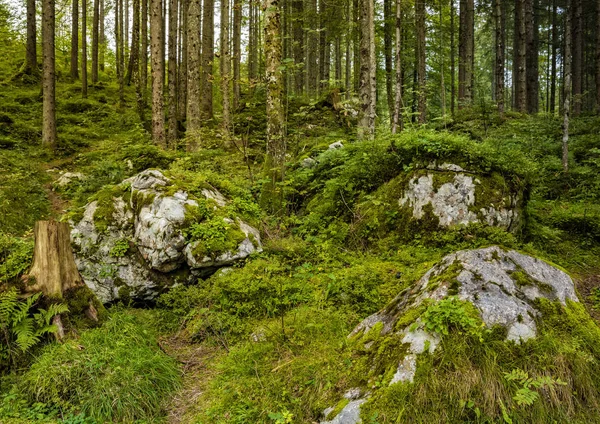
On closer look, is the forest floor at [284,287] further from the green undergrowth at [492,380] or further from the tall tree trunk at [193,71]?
the tall tree trunk at [193,71]

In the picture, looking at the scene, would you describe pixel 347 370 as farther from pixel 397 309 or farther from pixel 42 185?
pixel 42 185

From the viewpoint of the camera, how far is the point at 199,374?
4.29 metres

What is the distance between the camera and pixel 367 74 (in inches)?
407

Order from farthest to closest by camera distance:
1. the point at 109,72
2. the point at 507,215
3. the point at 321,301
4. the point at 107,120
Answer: the point at 109,72 → the point at 107,120 → the point at 507,215 → the point at 321,301

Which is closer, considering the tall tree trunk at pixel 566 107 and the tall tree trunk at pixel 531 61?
the tall tree trunk at pixel 566 107

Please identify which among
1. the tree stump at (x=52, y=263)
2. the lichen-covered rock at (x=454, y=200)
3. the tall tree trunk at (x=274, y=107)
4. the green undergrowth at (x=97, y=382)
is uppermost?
the tall tree trunk at (x=274, y=107)

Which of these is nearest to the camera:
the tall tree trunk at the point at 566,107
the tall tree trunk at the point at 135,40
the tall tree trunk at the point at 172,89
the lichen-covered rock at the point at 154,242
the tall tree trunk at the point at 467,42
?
the lichen-covered rock at the point at 154,242

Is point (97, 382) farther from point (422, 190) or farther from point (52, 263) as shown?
point (422, 190)

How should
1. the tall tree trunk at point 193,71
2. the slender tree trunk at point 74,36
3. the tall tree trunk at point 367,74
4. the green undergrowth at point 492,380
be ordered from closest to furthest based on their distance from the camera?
the green undergrowth at point 492,380 < the tall tree trunk at point 367,74 < the tall tree trunk at point 193,71 < the slender tree trunk at point 74,36

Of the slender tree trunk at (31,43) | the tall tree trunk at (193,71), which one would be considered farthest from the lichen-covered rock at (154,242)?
the slender tree trunk at (31,43)

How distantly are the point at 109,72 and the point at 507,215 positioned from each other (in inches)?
1209

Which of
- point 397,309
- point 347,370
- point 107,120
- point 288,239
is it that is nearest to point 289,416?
point 347,370

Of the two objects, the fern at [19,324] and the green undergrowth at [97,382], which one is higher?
the fern at [19,324]

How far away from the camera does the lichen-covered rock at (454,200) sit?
5.77 meters
